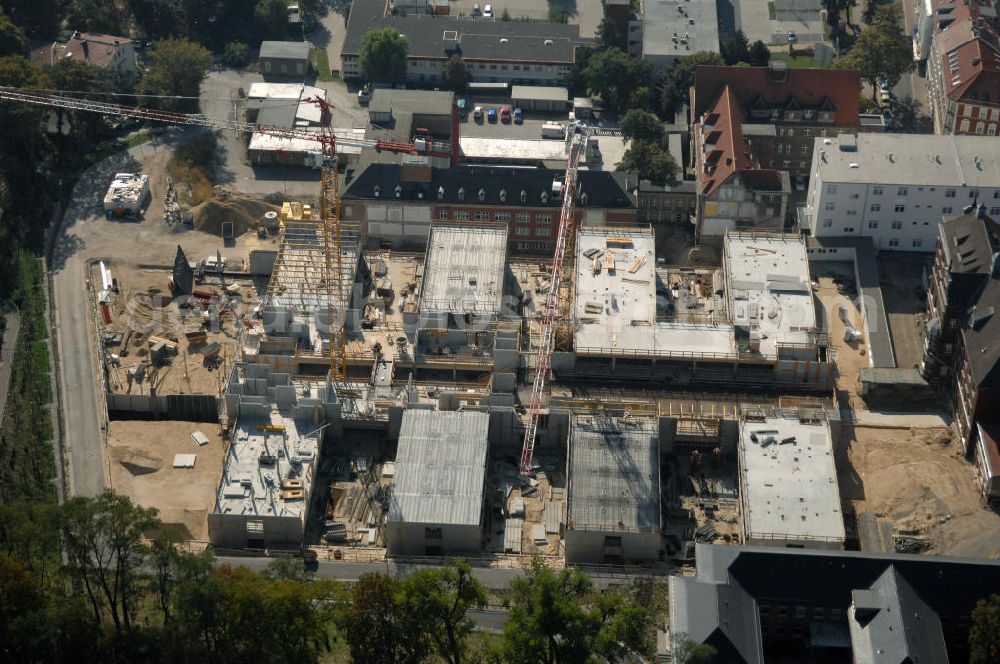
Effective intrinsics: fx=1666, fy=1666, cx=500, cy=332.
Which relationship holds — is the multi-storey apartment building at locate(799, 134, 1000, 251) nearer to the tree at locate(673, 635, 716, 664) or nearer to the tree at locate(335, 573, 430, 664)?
the tree at locate(673, 635, 716, 664)

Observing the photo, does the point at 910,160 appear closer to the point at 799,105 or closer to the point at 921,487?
the point at 799,105

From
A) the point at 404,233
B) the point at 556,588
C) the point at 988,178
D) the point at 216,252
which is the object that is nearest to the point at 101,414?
the point at 216,252

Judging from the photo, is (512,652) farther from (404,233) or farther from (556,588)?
(404,233)

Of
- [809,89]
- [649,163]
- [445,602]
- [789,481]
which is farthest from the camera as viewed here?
[809,89]

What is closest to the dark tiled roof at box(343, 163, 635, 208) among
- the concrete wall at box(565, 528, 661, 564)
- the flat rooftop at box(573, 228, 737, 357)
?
the flat rooftop at box(573, 228, 737, 357)

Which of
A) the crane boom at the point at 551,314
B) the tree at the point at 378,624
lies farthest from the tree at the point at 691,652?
the crane boom at the point at 551,314

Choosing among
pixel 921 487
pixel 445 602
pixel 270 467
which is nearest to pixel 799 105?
pixel 921 487

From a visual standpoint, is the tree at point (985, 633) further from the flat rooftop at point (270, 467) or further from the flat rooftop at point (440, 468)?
the flat rooftop at point (270, 467)
